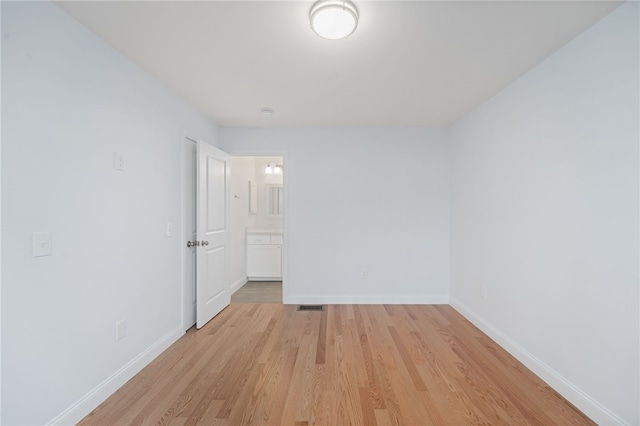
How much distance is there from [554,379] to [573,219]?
115 centimetres

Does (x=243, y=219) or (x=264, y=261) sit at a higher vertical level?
(x=243, y=219)

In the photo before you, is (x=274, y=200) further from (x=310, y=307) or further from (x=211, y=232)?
(x=310, y=307)

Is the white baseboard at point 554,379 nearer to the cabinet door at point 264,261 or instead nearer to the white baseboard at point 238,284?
the cabinet door at point 264,261

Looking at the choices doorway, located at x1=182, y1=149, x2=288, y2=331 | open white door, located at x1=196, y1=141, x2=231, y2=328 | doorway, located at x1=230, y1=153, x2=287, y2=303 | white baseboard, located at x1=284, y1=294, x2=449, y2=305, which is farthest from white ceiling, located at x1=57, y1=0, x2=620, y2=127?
white baseboard, located at x1=284, y1=294, x2=449, y2=305

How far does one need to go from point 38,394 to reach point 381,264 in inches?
132

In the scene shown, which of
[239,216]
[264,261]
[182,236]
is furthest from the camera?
[264,261]

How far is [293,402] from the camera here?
1.86m

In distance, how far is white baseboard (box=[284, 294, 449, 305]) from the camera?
3.85 m

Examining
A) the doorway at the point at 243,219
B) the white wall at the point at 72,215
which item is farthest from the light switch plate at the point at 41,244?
the doorway at the point at 243,219

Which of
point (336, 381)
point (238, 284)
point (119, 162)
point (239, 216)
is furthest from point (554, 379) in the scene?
point (239, 216)

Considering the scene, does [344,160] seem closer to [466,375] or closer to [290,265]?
[290,265]

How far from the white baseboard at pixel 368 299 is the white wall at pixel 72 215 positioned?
1.81m

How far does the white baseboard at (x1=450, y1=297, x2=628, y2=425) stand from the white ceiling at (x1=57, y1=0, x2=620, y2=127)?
2.31m

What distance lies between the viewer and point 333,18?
157 centimetres
